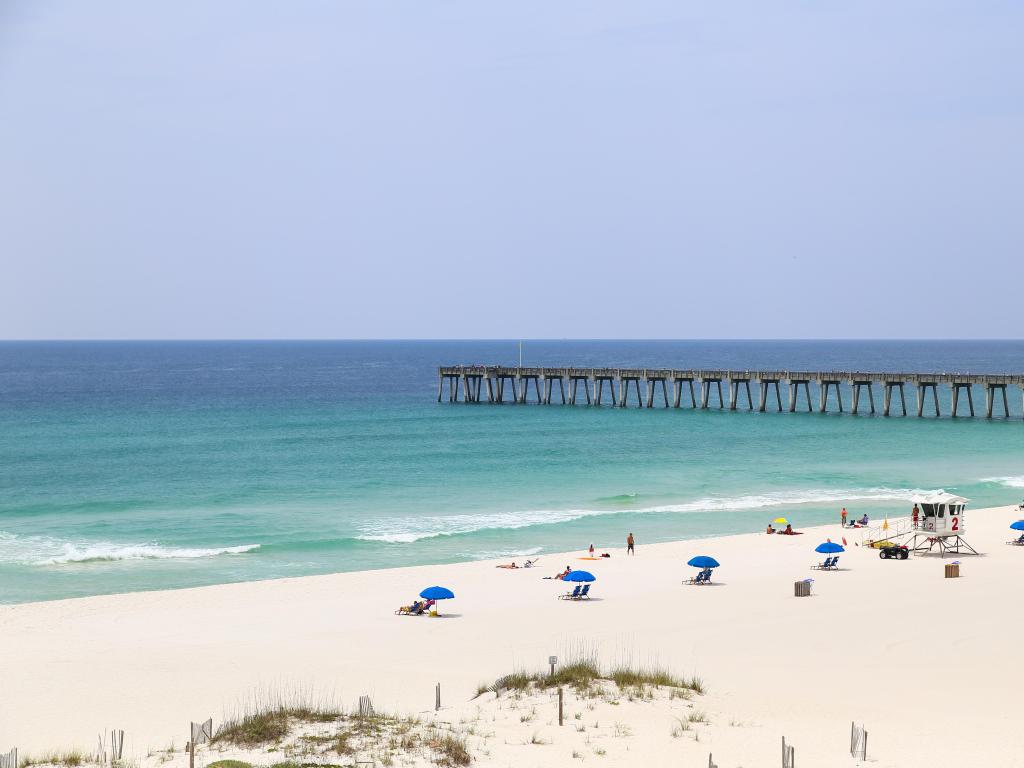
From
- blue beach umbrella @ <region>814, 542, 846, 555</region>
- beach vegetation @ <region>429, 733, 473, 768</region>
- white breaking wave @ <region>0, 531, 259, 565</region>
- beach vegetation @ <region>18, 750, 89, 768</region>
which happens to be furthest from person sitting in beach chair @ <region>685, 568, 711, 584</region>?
beach vegetation @ <region>18, 750, 89, 768</region>

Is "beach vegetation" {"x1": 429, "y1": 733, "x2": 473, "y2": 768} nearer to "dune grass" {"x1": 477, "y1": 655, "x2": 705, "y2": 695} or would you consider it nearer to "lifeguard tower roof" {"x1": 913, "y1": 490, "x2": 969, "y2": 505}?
"dune grass" {"x1": 477, "y1": 655, "x2": 705, "y2": 695}

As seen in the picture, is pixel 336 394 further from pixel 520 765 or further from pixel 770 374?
pixel 520 765

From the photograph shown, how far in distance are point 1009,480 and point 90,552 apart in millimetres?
37003

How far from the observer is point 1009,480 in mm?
49656

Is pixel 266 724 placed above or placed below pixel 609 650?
above

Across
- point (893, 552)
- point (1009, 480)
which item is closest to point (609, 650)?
point (893, 552)

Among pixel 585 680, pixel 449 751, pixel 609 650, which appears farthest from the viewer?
pixel 609 650

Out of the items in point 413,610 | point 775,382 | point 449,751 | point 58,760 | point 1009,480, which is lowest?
point 413,610

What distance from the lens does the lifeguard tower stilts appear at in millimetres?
33000

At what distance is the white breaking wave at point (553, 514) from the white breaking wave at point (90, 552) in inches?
200

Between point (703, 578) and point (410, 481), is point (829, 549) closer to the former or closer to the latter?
point (703, 578)

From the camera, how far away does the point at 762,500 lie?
4559cm

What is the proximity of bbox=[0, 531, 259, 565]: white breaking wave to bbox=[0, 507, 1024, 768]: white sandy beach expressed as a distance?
219 inches

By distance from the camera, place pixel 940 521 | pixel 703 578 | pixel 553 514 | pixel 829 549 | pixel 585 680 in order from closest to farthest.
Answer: pixel 585 680 → pixel 703 578 → pixel 829 549 → pixel 940 521 → pixel 553 514
